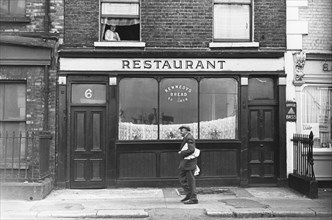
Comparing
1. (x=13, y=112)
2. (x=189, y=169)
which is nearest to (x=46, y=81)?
(x=13, y=112)

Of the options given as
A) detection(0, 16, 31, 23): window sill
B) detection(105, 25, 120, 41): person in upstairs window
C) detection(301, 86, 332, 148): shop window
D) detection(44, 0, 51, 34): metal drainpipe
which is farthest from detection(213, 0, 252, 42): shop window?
detection(0, 16, 31, 23): window sill

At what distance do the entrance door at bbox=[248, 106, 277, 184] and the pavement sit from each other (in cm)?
41

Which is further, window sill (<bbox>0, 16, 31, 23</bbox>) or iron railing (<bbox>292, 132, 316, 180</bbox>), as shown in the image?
window sill (<bbox>0, 16, 31, 23</bbox>)

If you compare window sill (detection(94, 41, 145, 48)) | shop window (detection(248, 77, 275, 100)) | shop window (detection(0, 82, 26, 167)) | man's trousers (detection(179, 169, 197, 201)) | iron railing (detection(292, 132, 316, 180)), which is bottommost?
man's trousers (detection(179, 169, 197, 201))

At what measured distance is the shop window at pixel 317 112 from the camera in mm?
12734

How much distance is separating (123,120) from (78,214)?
3.82 metres

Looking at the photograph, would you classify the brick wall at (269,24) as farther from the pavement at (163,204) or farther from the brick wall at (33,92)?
the brick wall at (33,92)

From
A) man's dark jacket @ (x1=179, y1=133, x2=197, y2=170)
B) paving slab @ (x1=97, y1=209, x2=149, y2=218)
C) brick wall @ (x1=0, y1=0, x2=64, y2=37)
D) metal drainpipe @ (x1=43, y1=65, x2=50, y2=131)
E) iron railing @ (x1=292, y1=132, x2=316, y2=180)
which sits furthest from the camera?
brick wall @ (x1=0, y1=0, x2=64, y2=37)

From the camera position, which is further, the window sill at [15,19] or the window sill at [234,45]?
the window sill at [234,45]

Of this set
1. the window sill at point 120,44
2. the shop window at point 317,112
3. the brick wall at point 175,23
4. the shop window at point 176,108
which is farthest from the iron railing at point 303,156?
the window sill at point 120,44

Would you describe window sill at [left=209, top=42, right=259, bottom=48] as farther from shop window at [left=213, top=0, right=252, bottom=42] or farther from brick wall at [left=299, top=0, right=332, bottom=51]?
brick wall at [left=299, top=0, right=332, bottom=51]

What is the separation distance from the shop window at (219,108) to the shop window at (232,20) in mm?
1327

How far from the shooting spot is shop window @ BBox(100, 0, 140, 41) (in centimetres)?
1257

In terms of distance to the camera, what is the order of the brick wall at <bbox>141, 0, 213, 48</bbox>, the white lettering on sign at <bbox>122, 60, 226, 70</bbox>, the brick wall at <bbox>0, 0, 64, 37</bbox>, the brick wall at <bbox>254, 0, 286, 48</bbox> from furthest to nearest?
the brick wall at <bbox>254, 0, 286, 48</bbox>
the brick wall at <bbox>141, 0, 213, 48</bbox>
the white lettering on sign at <bbox>122, 60, 226, 70</bbox>
the brick wall at <bbox>0, 0, 64, 37</bbox>
